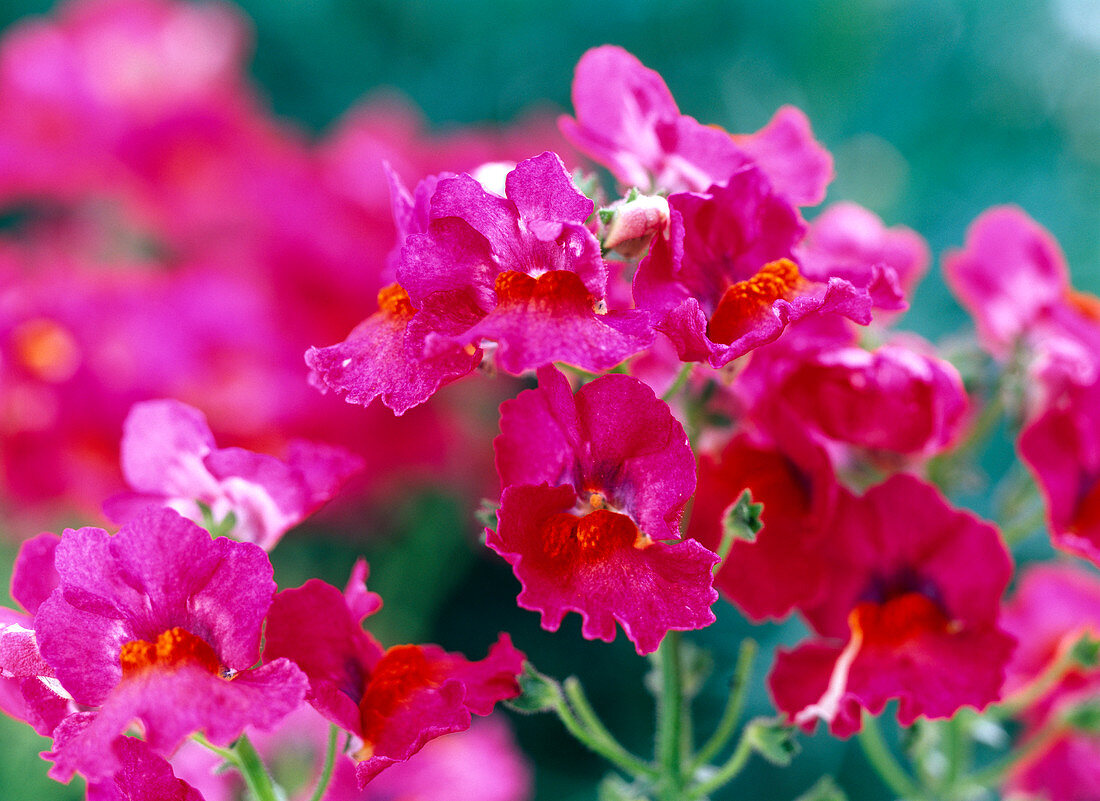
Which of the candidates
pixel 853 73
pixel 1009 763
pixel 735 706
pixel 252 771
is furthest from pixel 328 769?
pixel 853 73

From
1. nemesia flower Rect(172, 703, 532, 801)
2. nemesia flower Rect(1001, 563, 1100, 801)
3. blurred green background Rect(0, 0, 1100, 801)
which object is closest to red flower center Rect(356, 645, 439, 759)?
nemesia flower Rect(172, 703, 532, 801)

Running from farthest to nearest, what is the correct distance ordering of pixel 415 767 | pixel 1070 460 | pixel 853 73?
pixel 853 73
pixel 415 767
pixel 1070 460

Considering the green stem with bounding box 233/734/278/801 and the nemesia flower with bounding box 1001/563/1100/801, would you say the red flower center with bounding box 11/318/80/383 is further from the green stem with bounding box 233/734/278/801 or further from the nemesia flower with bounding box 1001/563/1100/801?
the nemesia flower with bounding box 1001/563/1100/801

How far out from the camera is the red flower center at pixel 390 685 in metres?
0.33

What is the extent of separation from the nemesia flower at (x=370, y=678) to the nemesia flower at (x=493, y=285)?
67mm

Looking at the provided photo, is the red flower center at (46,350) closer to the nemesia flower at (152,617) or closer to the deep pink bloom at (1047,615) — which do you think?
the nemesia flower at (152,617)

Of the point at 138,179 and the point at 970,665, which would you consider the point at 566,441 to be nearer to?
the point at 970,665

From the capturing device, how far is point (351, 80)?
126 centimetres

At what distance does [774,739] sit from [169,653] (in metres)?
0.19

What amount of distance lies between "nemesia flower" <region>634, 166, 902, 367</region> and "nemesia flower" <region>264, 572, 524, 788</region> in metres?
0.12

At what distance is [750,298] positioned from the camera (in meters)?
0.33

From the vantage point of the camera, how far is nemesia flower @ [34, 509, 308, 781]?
0.29 m

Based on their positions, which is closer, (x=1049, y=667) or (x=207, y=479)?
(x=207, y=479)

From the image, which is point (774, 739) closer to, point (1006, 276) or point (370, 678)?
point (370, 678)
